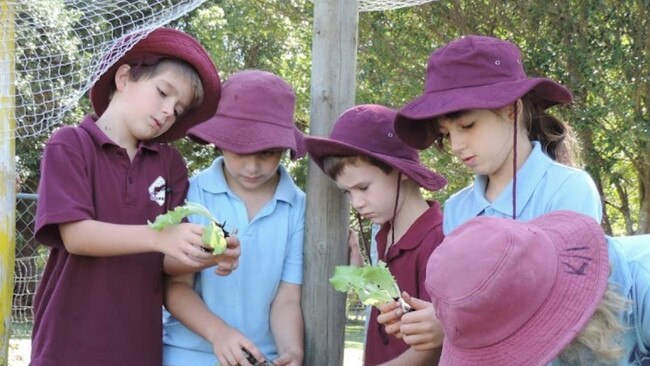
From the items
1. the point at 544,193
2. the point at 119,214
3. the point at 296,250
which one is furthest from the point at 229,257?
the point at 544,193

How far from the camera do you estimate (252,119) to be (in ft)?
12.0

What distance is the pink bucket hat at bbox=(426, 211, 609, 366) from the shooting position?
203 cm

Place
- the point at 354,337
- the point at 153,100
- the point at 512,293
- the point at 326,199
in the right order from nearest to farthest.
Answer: the point at 512,293, the point at 153,100, the point at 326,199, the point at 354,337

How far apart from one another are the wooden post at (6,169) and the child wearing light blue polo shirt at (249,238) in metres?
0.81

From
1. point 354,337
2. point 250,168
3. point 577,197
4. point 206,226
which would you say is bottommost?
point 354,337

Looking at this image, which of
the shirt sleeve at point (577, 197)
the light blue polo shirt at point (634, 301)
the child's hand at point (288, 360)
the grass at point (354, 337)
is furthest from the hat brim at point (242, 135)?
the grass at point (354, 337)

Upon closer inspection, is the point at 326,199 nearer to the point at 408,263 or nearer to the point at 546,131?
the point at 408,263

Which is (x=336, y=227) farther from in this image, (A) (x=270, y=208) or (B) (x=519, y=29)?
(B) (x=519, y=29)

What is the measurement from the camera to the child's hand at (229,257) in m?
3.21

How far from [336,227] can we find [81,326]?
1.05 meters

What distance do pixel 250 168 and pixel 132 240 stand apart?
61 cm

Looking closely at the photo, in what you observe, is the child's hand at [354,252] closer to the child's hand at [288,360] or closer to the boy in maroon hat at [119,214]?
the child's hand at [288,360]

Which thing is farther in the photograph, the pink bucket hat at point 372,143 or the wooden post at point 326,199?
the wooden post at point 326,199

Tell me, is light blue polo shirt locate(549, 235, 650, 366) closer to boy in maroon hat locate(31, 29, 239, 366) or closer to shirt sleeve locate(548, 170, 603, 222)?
shirt sleeve locate(548, 170, 603, 222)
